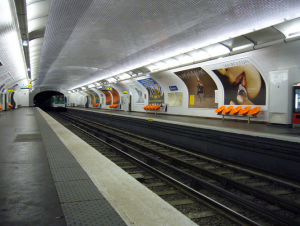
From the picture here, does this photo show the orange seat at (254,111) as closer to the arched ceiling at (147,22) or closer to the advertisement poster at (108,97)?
the arched ceiling at (147,22)

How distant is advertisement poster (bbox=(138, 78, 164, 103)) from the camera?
2000 centimetres

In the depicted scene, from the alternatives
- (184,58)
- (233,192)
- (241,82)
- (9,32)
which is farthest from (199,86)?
(233,192)

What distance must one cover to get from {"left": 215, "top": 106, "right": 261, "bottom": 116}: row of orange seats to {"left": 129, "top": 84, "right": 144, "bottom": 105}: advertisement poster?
11398 mm

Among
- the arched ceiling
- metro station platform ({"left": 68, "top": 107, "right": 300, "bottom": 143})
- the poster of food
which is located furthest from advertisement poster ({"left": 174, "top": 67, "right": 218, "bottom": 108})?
the poster of food

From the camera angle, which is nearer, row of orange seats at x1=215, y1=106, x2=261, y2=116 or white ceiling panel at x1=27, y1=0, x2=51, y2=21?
white ceiling panel at x1=27, y1=0, x2=51, y2=21

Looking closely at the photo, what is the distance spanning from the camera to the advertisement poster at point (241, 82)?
1143 cm

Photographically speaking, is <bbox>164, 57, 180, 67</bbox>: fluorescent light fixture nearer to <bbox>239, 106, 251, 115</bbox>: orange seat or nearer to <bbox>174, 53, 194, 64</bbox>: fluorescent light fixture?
<bbox>174, 53, 194, 64</bbox>: fluorescent light fixture

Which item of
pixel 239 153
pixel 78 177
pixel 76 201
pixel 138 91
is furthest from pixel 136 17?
pixel 138 91

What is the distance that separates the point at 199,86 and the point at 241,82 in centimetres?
340

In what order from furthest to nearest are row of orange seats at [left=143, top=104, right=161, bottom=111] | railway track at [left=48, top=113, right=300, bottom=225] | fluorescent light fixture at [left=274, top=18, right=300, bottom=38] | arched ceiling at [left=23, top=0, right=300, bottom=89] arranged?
row of orange seats at [left=143, top=104, right=161, bottom=111]
fluorescent light fixture at [left=274, top=18, right=300, bottom=38]
arched ceiling at [left=23, top=0, right=300, bottom=89]
railway track at [left=48, top=113, right=300, bottom=225]

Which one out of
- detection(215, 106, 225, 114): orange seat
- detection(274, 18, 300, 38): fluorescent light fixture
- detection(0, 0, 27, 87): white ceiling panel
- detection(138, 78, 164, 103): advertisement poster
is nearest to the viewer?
detection(0, 0, 27, 87): white ceiling panel

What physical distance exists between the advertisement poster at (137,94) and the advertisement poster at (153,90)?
5.62 feet

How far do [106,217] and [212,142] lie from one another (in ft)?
21.4

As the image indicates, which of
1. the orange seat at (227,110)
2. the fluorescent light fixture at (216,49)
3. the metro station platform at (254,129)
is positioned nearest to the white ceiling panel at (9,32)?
the metro station platform at (254,129)
